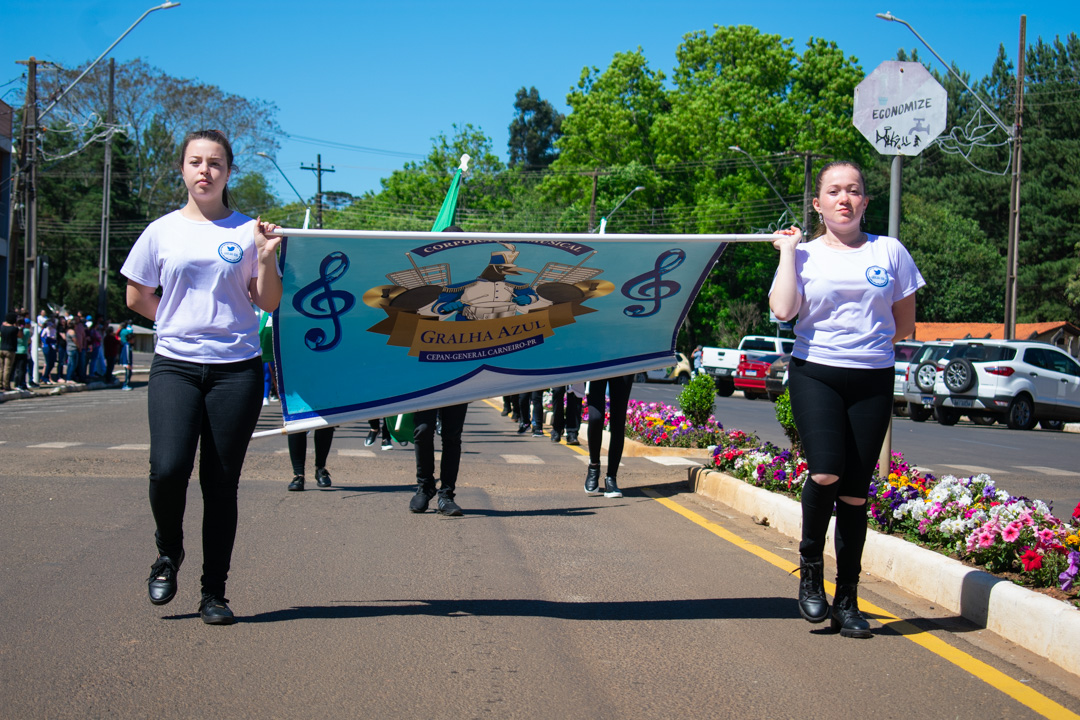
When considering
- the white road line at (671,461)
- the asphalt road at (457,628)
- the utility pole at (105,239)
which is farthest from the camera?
the utility pole at (105,239)

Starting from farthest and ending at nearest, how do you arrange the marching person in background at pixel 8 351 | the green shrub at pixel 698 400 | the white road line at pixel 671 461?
the marching person in background at pixel 8 351 → the green shrub at pixel 698 400 → the white road line at pixel 671 461

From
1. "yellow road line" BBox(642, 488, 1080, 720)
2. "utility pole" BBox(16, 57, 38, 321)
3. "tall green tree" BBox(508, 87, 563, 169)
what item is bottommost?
"yellow road line" BBox(642, 488, 1080, 720)

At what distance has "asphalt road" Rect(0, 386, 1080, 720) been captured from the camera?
3588 millimetres

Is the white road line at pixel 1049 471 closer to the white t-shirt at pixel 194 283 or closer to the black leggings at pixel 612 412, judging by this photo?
the black leggings at pixel 612 412

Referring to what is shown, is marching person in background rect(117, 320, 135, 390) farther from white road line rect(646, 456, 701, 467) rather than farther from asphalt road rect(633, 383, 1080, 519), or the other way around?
white road line rect(646, 456, 701, 467)

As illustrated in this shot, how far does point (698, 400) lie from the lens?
42.0 feet

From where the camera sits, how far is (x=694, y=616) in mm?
4809

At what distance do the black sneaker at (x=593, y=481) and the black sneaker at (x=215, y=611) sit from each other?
485cm

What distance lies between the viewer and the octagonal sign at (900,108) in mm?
6766

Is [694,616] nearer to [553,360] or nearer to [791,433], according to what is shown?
[553,360]

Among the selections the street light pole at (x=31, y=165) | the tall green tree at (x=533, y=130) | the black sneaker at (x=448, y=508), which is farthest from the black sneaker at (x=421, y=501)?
the tall green tree at (x=533, y=130)

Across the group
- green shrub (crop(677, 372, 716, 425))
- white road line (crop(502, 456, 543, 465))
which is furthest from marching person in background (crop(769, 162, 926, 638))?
green shrub (crop(677, 372, 716, 425))

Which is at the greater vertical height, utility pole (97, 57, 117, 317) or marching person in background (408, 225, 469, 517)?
utility pole (97, 57, 117, 317)

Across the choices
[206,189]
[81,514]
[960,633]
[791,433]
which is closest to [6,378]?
[81,514]
